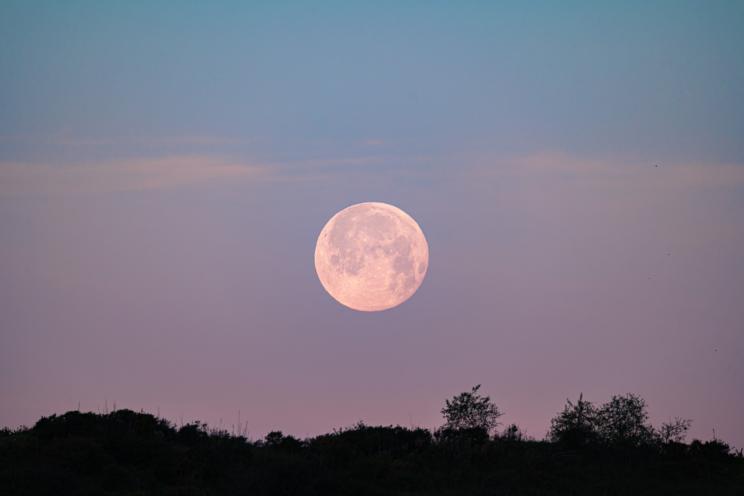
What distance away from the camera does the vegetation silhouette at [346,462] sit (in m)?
36.5

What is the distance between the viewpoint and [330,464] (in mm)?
40906

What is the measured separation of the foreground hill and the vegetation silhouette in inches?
1.9

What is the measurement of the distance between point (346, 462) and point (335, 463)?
0.48m

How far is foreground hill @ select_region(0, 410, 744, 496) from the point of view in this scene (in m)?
36.4

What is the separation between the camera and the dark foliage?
36438mm

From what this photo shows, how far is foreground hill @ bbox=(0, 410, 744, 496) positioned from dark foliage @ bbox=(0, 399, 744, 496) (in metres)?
0.04

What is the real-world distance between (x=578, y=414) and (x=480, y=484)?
12925mm

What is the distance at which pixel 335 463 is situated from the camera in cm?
4134

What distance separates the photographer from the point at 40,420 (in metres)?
42.3

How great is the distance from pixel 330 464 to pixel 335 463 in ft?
1.56

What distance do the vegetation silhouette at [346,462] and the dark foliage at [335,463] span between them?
0.05 metres

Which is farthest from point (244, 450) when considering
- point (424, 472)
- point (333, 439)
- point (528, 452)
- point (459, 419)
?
point (459, 419)

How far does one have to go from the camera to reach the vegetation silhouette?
36.5m

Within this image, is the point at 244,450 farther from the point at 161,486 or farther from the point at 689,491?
the point at 689,491
